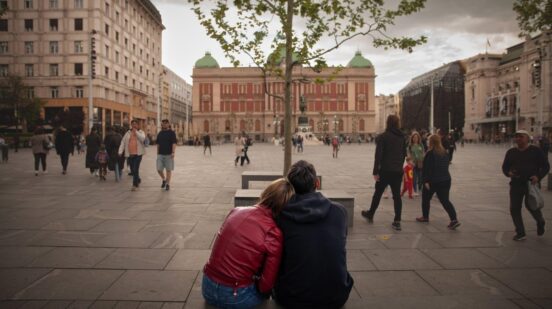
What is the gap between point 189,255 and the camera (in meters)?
5.27

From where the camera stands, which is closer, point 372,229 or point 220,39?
point 372,229

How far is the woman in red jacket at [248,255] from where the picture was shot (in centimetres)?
285

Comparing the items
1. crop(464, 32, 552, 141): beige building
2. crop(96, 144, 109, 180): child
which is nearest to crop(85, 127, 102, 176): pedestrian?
crop(96, 144, 109, 180): child

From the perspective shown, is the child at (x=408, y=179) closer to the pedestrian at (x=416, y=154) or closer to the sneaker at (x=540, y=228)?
Result: the pedestrian at (x=416, y=154)

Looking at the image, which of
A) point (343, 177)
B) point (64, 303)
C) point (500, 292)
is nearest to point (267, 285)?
point (64, 303)

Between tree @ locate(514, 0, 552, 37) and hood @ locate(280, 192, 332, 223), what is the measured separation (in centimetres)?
1099

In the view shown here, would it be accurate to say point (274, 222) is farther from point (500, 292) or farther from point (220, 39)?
point (220, 39)

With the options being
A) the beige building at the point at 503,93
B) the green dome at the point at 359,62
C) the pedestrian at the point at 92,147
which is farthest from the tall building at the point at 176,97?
the pedestrian at the point at 92,147

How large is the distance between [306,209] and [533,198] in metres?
4.78

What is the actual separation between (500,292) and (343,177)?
1120cm

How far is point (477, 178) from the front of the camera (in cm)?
1473

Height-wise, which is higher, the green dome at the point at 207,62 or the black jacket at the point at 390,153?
the green dome at the point at 207,62

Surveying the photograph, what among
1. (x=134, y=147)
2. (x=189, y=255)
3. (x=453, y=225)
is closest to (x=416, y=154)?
(x=453, y=225)

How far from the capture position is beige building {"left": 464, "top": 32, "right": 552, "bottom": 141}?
2672 inches
